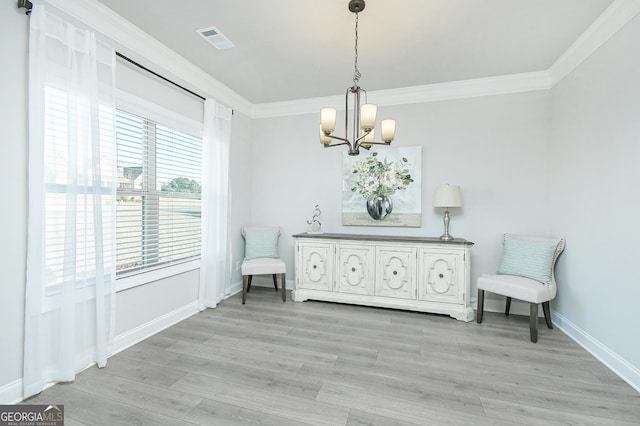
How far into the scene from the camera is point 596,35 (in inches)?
98.0

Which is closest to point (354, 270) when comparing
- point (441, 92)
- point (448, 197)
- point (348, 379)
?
point (448, 197)

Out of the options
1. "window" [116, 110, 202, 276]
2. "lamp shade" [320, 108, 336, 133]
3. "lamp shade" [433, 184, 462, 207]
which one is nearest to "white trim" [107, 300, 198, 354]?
"window" [116, 110, 202, 276]

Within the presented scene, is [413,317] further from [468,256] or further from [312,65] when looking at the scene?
[312,65]

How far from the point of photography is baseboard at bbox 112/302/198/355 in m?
2.54

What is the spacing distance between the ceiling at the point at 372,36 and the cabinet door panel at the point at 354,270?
2111 mm

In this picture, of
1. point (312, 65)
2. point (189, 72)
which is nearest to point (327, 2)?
point (312, 65)

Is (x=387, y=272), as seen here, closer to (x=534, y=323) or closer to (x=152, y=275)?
(x=534, y=323)

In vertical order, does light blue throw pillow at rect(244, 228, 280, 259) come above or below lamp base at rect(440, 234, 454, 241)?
below

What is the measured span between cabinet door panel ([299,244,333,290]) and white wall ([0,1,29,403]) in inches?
104

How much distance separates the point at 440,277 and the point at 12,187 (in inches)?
148

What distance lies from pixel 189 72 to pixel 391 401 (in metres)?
3.66

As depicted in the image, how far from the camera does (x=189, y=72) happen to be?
3.26 m

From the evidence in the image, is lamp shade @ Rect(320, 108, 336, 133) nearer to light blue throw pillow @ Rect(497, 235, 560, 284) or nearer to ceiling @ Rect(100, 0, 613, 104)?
ceiling @ Rect(100, 0, 613, 104)

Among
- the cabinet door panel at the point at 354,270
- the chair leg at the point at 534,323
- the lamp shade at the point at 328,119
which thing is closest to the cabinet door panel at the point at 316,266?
the cabinet door panel at the point at 354,270
